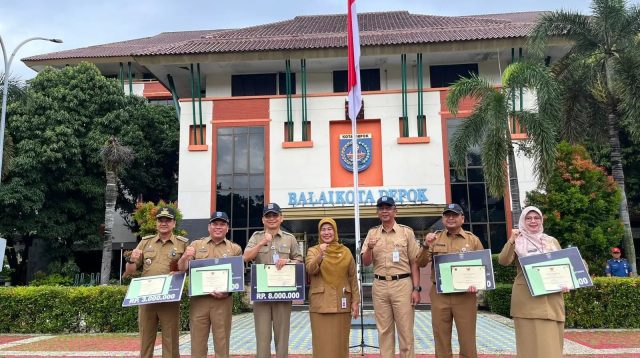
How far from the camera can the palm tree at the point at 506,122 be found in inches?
532

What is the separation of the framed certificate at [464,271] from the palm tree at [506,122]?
29.3 ft

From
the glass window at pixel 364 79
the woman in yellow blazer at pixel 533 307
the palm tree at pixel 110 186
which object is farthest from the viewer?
the glass window at pixel 364 79

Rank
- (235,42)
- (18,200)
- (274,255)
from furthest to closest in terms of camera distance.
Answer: (235,42) < (18,200) < (274,255)

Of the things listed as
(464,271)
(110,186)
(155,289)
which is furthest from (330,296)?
(110,186)

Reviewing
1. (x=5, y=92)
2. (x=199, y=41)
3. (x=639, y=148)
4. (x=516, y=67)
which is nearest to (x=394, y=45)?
(x=516, y=67)

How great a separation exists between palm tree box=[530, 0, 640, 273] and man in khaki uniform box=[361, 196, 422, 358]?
10788mm

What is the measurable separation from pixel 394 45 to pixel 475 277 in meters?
15.9

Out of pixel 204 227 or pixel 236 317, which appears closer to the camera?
pixel 236 317

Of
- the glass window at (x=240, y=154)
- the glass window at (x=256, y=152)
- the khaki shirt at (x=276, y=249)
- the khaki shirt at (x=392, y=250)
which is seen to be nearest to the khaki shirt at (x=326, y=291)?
the khaki shirt at (x=392, y=250)

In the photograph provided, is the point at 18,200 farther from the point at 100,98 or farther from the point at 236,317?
the point at 236,317

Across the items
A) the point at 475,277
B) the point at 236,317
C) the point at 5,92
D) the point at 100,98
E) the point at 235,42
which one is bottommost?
the point at 236,317

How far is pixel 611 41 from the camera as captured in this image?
47.0 ft

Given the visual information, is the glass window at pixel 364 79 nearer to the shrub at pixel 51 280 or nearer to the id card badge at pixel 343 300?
the shrub at pixel 51 280

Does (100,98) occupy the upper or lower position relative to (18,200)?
upper
